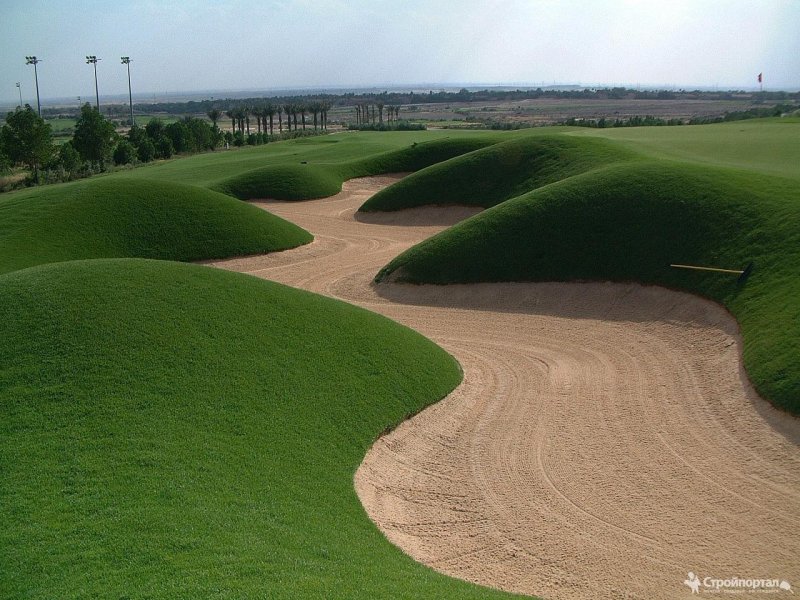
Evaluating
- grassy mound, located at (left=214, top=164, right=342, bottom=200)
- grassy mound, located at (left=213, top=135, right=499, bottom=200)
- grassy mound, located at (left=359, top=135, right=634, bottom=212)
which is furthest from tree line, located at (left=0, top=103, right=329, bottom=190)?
grassy mound, located at (left=359, top=135, right=634, bottom=212)

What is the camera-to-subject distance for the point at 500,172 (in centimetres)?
4366

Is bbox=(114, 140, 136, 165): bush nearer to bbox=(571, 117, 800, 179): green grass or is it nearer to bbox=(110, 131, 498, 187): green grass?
bbox=(110, 131, 498, 187): green grass

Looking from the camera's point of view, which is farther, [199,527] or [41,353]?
[41,353]

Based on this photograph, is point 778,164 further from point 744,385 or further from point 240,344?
point 240,344

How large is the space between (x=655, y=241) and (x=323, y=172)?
36310 mm

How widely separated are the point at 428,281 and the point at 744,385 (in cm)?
1458

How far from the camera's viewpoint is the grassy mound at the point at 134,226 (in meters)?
32.7

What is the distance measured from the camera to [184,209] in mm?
37000

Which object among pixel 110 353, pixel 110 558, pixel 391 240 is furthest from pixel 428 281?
pixel 110 558

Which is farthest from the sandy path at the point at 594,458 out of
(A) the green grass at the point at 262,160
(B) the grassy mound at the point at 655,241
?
(A) the green grass at the point at 262,160

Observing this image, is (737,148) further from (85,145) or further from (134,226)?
(85,145)
